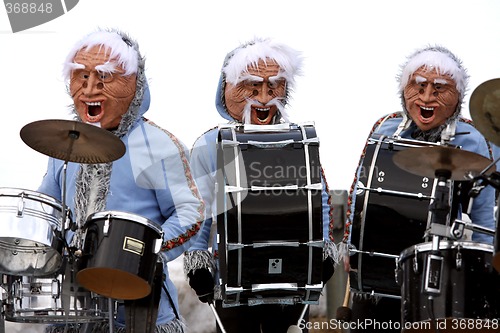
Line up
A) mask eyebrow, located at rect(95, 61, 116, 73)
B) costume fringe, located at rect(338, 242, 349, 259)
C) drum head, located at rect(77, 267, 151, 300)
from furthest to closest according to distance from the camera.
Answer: mask eyebrow, located at rect(95, 61, 116, 73) → costume fringe, located at rect(338, 242, 349, 259) → drum head, located at rect(77, 267, 151, 300)

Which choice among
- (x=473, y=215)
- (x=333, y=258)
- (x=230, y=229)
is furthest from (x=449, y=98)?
(x=230, y=229)

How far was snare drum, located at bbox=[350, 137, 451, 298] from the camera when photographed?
5.29 m

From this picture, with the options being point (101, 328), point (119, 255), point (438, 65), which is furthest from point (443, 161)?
point (101, 328)

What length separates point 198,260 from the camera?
17.6 feet

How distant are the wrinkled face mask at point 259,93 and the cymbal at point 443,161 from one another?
44.9 inches

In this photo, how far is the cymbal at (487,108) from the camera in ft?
14.9

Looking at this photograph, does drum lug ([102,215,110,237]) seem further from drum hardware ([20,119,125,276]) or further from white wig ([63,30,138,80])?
white wig ([63,30,138,80])

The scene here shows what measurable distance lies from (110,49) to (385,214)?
5.54 ft

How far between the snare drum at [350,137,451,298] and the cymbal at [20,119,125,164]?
4.24ft

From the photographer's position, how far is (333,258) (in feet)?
17.3

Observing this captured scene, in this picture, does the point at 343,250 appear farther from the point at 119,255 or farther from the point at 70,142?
the point at 70,142

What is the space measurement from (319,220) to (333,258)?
0.32 meters

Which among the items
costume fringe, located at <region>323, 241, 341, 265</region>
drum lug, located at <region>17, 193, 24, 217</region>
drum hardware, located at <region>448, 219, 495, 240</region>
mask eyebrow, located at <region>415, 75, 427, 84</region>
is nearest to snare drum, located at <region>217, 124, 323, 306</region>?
costume fringe, located at <region>323, 241, 341, 265</region>

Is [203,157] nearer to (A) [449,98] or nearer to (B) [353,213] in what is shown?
(B) [353,213]
